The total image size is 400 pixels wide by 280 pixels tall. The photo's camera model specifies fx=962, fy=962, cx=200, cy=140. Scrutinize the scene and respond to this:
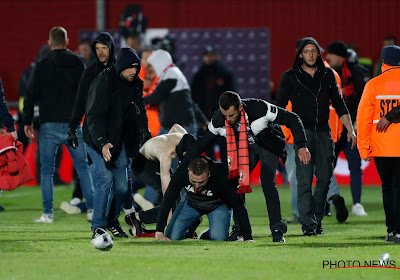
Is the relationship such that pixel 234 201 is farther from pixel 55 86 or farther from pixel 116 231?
pixel 55 86

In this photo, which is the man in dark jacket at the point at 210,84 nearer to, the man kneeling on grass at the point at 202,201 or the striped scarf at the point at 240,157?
the man kneeling on grass at the point at 202,201

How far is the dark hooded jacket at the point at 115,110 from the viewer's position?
28.1 ft

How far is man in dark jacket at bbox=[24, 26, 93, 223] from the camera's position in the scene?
36.2 feet

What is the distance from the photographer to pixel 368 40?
2325cm

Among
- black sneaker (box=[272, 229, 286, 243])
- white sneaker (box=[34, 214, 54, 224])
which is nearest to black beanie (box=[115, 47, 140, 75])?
black sneaker (box=[272, 229, 286, 243])

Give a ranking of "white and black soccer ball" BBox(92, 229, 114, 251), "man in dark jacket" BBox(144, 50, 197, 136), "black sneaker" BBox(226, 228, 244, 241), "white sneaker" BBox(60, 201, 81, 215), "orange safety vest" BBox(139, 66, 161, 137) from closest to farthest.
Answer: "white and black soccer ball" BBox(92, 229, 114, 251)
"black sneaker" BBox(226, 228, 244, 241)
"man in dark jacket" BBox(144, 50, 197, 136)
"white sneaker" BBox(60, 201, 81, 215)
"orange safety vest" BBox(139, 66, 161, 137)

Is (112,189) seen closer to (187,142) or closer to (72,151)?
(187,142)

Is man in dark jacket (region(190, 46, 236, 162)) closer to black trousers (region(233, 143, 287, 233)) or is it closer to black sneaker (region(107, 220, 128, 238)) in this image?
black sneaker (region(107, 220, 128, 238))

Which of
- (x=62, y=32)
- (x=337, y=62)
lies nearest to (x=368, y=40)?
(x=337, y=62)

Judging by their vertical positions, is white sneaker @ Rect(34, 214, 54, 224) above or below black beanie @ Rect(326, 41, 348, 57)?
below

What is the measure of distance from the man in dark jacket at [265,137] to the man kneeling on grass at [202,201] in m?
0.19

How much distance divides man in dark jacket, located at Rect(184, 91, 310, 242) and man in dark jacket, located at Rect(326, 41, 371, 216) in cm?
290

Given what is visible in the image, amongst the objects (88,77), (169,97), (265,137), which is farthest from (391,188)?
(169,97)

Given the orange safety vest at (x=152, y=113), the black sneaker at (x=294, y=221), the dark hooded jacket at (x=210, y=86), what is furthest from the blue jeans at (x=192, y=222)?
the dark hooded jacket at (x=210, y=86)
